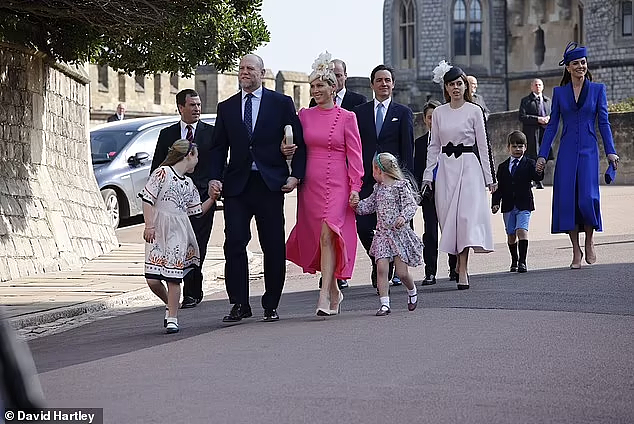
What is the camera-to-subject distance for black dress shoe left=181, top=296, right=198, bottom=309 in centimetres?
1191

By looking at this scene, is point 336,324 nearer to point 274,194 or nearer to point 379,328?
point 379,328

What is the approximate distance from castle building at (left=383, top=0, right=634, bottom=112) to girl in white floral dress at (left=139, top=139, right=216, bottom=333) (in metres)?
49.2

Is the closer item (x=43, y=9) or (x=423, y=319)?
(x=423, y=319)

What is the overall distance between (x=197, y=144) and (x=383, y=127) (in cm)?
168

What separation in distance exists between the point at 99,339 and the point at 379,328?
2056 millimetres

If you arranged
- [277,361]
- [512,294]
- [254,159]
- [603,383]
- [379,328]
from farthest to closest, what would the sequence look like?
[512,294] < [254,159] < [379,328] < [277,361] < [603,383]

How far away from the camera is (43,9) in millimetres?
13172

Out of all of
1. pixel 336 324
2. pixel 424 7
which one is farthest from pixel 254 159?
pixel 424 7

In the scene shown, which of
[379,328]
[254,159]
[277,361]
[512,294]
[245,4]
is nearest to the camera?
[277,361]

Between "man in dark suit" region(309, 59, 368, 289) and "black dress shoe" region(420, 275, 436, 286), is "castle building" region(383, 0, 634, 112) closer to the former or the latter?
"man in dark suit" region(309, 59, 368, 289)

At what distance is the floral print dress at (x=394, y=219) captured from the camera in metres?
10.2

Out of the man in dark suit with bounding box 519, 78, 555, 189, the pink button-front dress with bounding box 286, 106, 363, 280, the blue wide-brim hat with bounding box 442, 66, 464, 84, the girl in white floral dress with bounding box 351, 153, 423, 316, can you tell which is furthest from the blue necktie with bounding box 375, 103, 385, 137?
the man in dark suit with bounding box 519, 78, 555, 189

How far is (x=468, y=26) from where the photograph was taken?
62.1 meters

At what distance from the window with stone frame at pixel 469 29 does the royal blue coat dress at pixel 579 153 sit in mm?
49049
